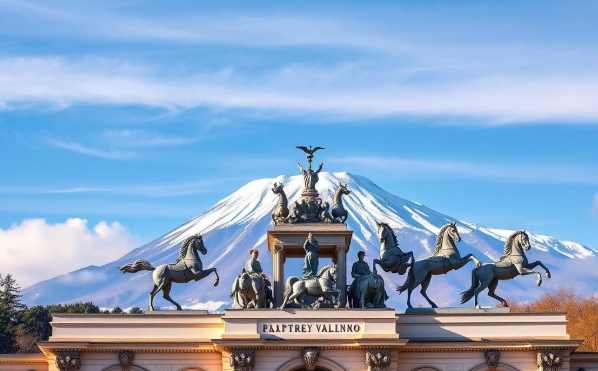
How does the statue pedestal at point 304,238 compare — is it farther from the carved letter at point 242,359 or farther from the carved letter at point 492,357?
the carved letter at point 492,357

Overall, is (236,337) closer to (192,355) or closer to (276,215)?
(192,355)

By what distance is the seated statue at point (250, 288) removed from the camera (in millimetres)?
71000

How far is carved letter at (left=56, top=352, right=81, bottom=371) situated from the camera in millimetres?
69938

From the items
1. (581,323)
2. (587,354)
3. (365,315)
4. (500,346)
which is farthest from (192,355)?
(581,323)

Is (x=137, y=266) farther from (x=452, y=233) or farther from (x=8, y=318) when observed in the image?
(x=8, y=318)

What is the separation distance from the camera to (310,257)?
2835 inches

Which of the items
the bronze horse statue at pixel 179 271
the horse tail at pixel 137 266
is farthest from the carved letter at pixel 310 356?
the horse tail at pixel 137 266

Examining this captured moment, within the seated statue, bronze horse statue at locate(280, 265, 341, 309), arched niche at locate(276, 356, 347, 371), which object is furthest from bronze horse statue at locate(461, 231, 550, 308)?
the seated statue

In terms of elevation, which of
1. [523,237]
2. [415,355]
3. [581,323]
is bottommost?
[415,355]

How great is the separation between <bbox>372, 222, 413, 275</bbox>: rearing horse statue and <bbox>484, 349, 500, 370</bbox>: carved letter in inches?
237

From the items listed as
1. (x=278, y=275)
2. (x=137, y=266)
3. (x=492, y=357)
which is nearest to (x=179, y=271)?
(x=137, y=266)

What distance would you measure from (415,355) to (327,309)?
15.6ft

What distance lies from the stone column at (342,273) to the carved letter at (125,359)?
10248mm

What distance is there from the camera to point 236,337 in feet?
227
